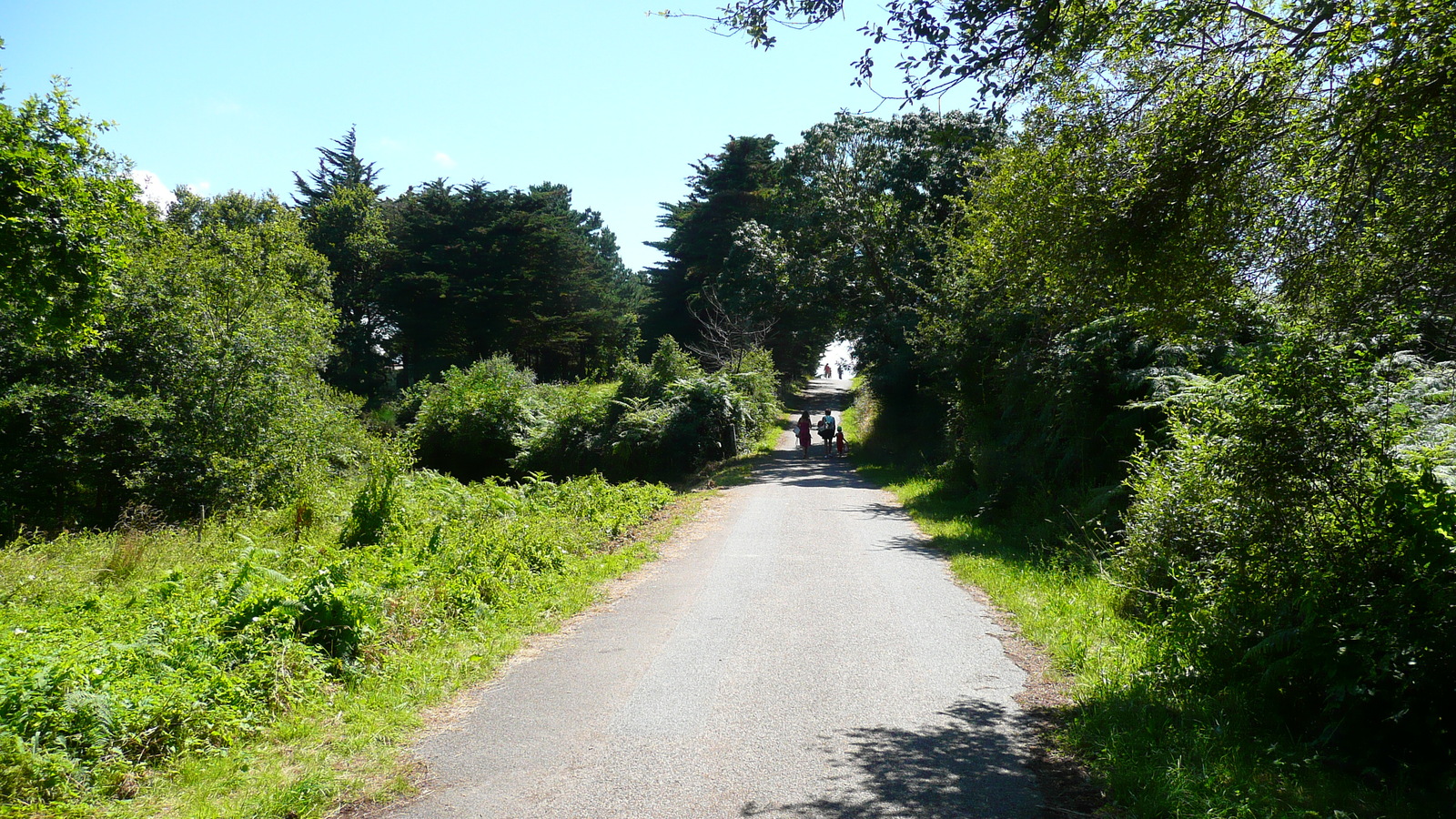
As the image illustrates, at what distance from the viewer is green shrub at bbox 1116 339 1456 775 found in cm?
463

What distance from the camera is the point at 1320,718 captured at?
17.0ft

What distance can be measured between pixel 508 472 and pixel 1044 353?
63.6ft

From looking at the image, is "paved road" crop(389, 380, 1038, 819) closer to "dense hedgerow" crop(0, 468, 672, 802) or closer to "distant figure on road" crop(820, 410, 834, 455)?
"dense hedgerow" crop(0, 468, 672, 802)

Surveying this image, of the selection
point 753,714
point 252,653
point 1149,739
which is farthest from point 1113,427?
point 252,653

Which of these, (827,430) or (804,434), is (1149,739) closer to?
(804,434)

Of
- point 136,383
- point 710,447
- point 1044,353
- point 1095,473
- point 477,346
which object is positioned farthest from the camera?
point 477,346

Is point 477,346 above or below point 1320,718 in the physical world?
above

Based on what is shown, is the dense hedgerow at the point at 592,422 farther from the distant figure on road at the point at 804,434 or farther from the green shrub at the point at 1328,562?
the green shrub at the point at 1328,562

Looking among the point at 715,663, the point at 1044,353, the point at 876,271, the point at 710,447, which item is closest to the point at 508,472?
the point at 710,447

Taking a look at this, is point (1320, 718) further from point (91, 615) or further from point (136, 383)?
point (136, 383)

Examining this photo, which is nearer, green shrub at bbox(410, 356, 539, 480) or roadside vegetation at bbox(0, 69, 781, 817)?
roadside vegetation at bbox(0, 69, 781, 817)

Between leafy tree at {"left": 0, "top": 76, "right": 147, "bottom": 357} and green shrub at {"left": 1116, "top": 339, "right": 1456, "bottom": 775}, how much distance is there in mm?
14275

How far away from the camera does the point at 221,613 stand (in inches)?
270

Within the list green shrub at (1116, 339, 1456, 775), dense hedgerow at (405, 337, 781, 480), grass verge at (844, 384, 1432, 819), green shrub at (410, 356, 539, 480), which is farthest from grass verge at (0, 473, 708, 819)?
green shrub at (410, 356, 539, 480)
